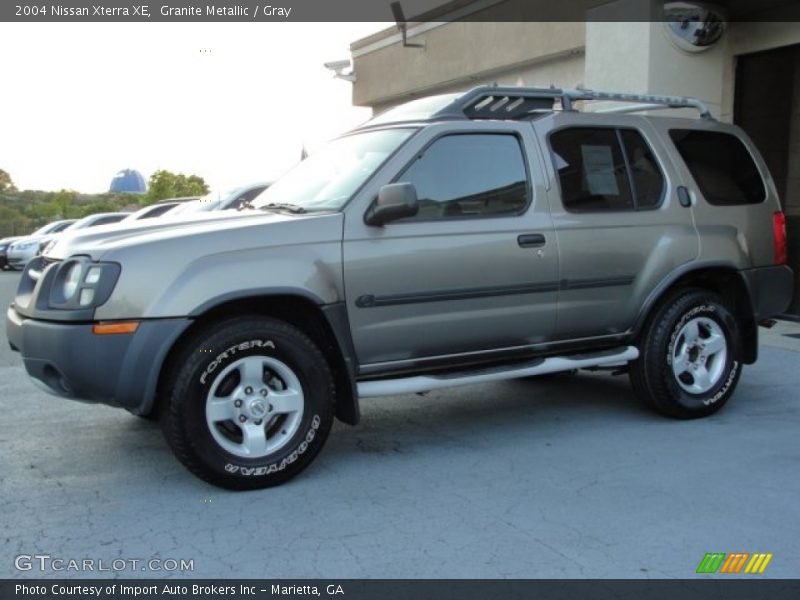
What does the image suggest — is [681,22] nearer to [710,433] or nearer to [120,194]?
[710,433]

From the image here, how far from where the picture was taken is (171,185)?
267 feet

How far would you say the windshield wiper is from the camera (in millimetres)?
4793

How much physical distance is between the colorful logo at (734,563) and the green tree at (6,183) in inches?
3336

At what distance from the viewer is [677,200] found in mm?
5625

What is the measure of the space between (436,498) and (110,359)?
176 cm

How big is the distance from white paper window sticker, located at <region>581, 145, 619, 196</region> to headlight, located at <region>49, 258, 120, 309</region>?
3022 mm

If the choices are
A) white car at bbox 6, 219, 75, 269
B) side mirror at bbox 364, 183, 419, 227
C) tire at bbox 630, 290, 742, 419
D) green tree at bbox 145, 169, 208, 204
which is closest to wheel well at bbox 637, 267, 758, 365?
tire at bbox 630, 290, 742, 419

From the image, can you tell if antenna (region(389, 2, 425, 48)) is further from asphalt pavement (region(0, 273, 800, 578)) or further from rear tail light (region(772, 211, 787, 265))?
asphalt pavement (region(0, 273, 800, 578))

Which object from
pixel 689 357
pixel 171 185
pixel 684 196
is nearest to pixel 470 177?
pixel 684 196

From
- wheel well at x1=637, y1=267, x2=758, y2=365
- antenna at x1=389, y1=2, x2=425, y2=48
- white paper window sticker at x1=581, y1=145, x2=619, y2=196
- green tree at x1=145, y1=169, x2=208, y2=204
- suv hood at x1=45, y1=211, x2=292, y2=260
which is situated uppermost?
antenna at x1=389, y1=2, x2=425, y2=48

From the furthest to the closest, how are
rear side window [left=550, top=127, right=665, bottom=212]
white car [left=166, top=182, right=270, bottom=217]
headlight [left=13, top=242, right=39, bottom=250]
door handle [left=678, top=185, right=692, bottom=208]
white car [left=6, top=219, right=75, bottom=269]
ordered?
headlight [left=13, top=242, right=39, bottom=250], white car [left=6, top=219, right=75, bottom=269], white car [left=166, top=182, right=270, bottom=217], door handle [left=678, top=185, right=692, bottom=208], rear side window [left=550, top=127, right=665, bottom=212]

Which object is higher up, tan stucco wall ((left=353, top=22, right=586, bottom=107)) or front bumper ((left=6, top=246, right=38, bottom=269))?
tan stucco wall ((left=353, top=22, right=586, bottom=107))
